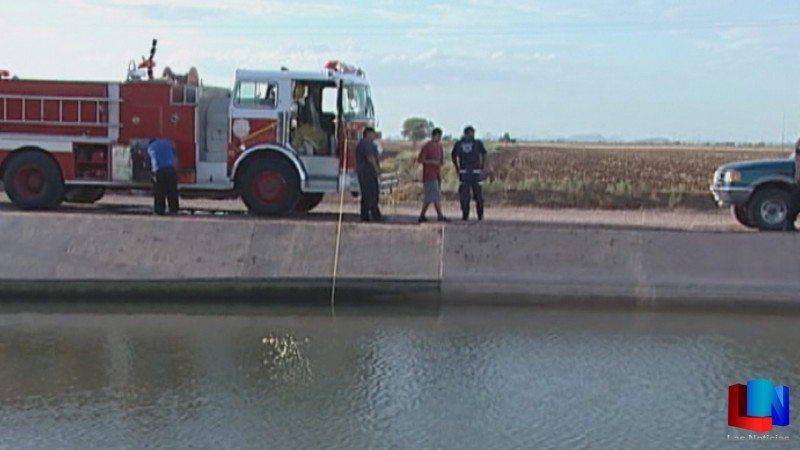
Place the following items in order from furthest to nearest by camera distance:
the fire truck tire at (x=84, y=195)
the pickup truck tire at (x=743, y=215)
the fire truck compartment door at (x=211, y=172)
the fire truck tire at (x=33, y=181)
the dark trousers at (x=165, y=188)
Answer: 1. the fire truck tire at (x=84, y=195)
2. the fire truck tire at (x=33, y=181)
3. the fire truck compartment door at (x=211, y=172)
4. the pickup truck tire at (x=743, y=215)
5. the dark trousers at (x=165, y=188)

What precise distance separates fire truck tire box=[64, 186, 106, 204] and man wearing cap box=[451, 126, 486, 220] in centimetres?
667

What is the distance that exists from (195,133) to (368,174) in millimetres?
3119

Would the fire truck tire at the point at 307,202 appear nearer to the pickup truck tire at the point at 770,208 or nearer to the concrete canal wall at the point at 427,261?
the concrete canal wall at the point at 427,261

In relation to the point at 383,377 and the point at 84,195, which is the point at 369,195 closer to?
the point at 383,377

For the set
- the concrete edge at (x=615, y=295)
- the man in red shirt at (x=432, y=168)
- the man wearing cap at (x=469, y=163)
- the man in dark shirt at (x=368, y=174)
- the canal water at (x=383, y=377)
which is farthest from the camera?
the man in red shirt at (x=432, y=168)

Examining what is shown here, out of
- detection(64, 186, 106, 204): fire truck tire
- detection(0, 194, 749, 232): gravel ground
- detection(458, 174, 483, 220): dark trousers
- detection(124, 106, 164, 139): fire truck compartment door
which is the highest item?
detection(124, 106, 164, 139): fire truck compartment door

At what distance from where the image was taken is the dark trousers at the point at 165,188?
16266 mm

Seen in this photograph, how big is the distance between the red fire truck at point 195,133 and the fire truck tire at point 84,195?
4.23 ft

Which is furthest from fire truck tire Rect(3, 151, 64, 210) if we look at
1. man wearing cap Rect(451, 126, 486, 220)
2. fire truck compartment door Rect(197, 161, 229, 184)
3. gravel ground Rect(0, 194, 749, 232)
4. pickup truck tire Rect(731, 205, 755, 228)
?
pickup truck tire Rect(731, 205, 755, 228)

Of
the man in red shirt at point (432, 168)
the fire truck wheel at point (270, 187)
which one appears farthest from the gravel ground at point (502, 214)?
the man in red shirt at point (432, 168)

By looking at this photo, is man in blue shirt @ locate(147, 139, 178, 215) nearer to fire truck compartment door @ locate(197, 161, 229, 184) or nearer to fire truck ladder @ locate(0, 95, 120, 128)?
fire truck compartment door @ locate(197, 161, 229, 184)

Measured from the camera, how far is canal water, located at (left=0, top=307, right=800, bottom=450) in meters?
8.58

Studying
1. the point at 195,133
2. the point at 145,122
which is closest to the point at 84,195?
the point at 145,122

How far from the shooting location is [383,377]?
34.0 ft
